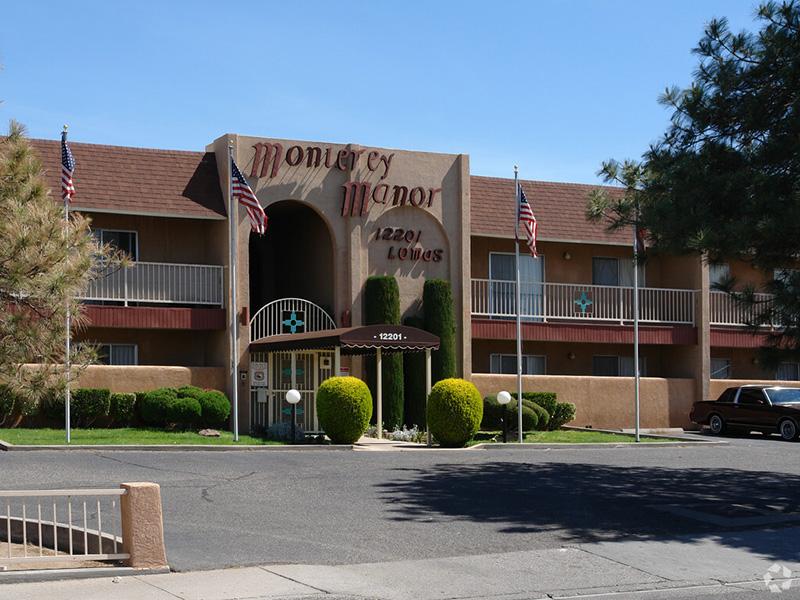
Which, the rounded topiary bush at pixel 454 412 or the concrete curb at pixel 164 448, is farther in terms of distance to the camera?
the rounded topiary bush at pixel 454 412

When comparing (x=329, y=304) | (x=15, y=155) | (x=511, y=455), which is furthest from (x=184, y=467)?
(x=329, y=304)

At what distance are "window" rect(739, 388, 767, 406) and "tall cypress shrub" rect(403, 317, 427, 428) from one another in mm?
8868

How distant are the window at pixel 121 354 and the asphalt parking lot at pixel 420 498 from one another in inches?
343

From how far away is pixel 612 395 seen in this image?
110 ft

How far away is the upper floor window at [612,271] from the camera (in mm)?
36050

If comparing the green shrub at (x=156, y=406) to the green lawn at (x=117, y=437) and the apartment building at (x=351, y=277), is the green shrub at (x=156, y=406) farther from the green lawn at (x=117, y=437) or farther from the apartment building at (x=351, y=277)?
the apartment building at (x=351, y=277)

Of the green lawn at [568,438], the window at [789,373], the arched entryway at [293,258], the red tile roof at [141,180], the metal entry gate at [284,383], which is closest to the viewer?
the green lawn at [568,438]

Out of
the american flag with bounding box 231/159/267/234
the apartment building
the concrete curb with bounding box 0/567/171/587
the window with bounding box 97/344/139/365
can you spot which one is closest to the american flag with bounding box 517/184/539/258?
the apartment building

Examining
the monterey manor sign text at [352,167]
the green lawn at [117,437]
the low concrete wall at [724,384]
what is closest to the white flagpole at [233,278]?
the green lawn at [117,437]

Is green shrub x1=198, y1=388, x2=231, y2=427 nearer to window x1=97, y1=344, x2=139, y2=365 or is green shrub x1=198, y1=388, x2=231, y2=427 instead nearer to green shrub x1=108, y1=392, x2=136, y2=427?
green shrub x1=108, y1=392, x2=136, y2=427

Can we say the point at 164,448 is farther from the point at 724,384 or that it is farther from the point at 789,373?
the point at 789,373

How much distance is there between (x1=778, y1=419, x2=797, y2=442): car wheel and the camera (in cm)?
2985

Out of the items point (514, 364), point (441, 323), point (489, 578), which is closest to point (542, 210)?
point (514, 364)

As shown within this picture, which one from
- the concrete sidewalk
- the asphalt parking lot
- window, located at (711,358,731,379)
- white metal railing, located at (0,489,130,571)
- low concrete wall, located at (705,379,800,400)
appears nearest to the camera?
the concrete sidewalk
